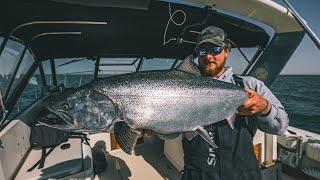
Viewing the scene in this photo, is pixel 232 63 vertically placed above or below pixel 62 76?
above

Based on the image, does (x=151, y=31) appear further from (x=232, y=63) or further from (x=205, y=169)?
(x=205, y=169)

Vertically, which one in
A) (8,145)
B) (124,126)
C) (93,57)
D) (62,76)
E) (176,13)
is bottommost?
(8,145)

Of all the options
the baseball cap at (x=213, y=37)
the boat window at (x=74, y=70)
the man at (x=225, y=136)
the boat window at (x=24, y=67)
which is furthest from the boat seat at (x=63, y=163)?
the boat window at (x=74, y=70)

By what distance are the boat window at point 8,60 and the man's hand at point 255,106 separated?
153 inches

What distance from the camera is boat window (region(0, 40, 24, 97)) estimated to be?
4.18 meters

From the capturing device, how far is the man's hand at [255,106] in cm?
205

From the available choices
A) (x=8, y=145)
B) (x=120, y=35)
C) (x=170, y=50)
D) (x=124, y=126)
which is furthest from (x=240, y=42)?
(x=8, y=145)

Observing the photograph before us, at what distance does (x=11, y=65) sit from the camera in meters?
4.58

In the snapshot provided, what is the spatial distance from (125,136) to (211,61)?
1.05 m

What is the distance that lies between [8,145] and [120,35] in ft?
9.61

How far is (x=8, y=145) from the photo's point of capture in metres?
3.35

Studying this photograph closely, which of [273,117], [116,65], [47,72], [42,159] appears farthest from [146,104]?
[47,72]

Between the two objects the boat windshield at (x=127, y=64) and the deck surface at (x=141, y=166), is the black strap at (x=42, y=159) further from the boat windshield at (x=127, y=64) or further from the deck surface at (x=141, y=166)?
the boat windshield at (x=127, y=64)

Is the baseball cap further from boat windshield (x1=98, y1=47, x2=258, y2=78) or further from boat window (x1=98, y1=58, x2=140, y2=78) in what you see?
boat window (x1=98, y1=58, x2=140, y2=78)
